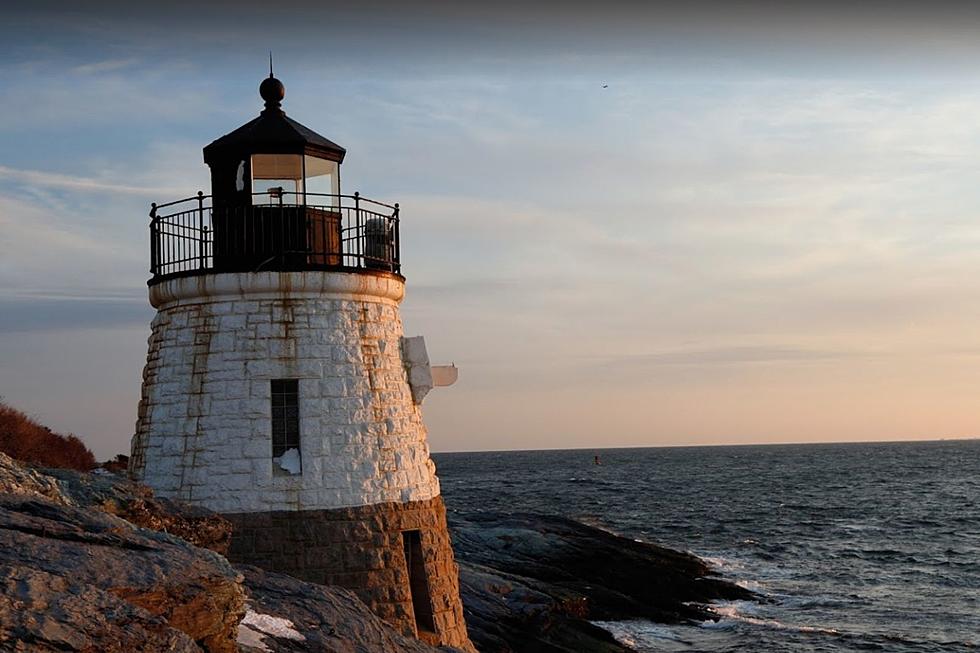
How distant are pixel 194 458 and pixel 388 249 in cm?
350

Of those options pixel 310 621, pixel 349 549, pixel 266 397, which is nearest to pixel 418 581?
pixel 349 549

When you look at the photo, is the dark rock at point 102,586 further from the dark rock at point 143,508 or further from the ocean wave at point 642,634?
the ocean wave at point 642,634

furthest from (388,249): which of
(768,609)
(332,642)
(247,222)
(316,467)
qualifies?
(768,609)

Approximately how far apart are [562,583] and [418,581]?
17.6 meters

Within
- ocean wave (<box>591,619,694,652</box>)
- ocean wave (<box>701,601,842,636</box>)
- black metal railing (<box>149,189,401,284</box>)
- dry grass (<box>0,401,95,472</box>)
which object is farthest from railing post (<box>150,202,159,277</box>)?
ocean wave (<box>701,601,842,636</box>)

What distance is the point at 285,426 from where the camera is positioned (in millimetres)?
12094

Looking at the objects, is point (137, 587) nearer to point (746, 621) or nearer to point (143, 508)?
point (143, 508)

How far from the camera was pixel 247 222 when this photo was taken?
12539 mm

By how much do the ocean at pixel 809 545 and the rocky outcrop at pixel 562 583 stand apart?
1092mm

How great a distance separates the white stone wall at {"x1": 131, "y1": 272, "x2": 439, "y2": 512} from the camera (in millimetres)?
11898

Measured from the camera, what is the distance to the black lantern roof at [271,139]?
41.5 ft

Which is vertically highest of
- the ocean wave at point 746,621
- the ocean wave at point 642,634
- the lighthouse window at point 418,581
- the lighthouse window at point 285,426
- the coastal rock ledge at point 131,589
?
the lighthouse window at point 285,426

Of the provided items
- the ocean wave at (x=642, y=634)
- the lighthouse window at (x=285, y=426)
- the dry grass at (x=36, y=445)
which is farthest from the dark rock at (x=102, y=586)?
the ocean wave at (x=642, y=634)

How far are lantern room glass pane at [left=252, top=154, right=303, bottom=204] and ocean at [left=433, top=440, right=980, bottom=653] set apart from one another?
15.3 metres
